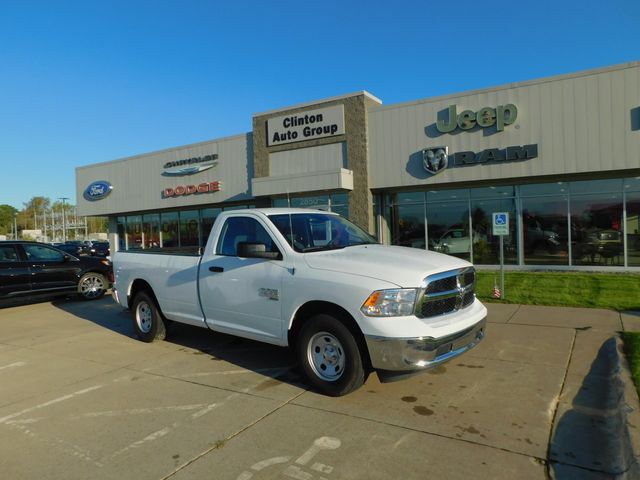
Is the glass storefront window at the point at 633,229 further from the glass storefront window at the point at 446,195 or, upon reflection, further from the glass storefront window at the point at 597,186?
the glass storefront window at the point at 446,195

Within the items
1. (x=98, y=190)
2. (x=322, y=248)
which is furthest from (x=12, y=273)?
(x=98, y=190)

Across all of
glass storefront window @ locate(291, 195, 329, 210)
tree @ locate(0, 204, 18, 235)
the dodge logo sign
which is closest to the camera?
the dodge logo sign

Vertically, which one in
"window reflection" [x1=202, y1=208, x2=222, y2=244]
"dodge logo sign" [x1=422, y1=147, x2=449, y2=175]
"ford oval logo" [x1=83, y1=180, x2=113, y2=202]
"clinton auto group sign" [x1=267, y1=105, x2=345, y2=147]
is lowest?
"window reflection" [x1=202, y1=208, x2=222, y2=244]

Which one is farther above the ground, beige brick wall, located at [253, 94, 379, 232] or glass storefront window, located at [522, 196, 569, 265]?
beige brick wall, located at [253, 94, 379, 232]

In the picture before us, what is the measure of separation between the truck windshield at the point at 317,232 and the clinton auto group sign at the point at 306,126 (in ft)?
38.9

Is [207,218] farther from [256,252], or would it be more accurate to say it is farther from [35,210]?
[35,210]

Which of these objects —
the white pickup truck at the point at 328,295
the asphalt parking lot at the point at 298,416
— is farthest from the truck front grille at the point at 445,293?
the asphalt parking lot at the point at 298,416

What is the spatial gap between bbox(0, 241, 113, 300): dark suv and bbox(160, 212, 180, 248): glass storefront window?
12593 millimetres

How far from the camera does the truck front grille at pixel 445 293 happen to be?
14.5 ft

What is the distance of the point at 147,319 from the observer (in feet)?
24.1

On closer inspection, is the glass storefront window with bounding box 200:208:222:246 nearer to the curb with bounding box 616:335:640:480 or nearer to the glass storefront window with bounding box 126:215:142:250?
the glass storefront window with bounding box 126:215:142:250

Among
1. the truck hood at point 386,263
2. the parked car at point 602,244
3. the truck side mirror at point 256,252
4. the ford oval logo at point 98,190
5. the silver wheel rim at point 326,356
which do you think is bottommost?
the silver wheel rim at point 326,356

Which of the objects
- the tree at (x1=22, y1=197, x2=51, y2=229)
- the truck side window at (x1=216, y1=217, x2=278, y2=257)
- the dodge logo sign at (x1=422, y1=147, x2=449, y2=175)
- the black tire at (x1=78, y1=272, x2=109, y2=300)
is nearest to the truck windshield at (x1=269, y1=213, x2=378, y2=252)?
the truck side window at (x1=216, y1=217, x2=278, y2=257)

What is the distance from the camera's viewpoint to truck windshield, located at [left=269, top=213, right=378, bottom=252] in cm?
541
